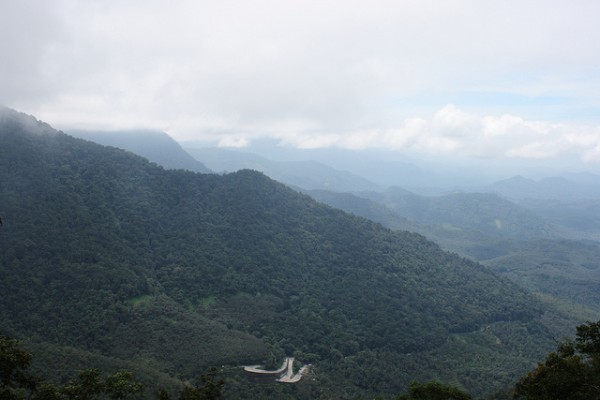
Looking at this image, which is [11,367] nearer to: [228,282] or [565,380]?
[565,380]

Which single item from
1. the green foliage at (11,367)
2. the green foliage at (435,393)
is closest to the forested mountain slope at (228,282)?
the green foliage at (435,393)

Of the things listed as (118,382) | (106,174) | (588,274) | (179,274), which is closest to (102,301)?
(179,274)

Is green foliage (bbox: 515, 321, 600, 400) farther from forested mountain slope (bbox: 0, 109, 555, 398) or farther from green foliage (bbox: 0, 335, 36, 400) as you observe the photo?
forested mountain slope (bbox: 0, 109, 555, 398)

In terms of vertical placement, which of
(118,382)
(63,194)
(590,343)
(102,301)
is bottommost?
(102,301)

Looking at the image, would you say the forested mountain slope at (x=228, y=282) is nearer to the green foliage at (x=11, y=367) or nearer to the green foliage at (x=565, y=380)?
the green foliage at (x=11, y=367)

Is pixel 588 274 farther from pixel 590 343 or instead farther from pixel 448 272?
pixel 590 343

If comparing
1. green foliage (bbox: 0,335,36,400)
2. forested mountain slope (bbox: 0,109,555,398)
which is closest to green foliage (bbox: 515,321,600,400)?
green foliage (bbox: 0,335,36,400)

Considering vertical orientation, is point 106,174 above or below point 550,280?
above

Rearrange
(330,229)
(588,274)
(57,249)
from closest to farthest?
(57,249), (330,229), (588,274)
